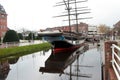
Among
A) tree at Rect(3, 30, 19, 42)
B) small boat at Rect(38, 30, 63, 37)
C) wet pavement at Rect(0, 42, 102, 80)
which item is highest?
small boat at Rect(38, 30, 63, 37)

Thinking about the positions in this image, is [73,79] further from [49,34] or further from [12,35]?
[12,35]

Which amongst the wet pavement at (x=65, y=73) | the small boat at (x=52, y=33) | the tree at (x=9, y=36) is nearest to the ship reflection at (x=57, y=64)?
the wet pavement at (x=65, y=73)

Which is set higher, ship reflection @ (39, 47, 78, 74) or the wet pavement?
the wet pavement

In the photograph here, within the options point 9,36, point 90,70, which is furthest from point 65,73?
point 9,36

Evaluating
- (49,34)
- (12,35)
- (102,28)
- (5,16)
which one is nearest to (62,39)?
(49,34)

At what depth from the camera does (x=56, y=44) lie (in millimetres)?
38094

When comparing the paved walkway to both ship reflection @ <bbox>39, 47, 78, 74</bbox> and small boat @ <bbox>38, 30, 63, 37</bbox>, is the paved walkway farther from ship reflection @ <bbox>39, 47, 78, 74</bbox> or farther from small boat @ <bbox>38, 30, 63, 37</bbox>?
small boat @ <bbox>38, 30, 63, 37</bbox>

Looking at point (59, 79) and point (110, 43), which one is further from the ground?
point (110, 43)

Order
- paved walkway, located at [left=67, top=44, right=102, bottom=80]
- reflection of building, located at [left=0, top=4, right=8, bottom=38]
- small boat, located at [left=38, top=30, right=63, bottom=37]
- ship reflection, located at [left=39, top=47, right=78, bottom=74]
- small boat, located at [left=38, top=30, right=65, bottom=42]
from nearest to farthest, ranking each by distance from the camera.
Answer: paved walkway, located at [left=67, top=44, right=102, bottom=80], ship reflection, located at [left=39, top=47, right=78, bottom=74], small boat, located at [left=38, top=30, right=63, bottom=37], small boat, located at [left=38, top=30, right=65, bottom=42], reflection of building, located at [left=0, top=4, right=8, bottom=38]

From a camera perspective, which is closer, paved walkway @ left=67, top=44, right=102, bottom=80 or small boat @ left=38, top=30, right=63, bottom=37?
paved walkway @ left=67, top=44, right=102, bottom=80

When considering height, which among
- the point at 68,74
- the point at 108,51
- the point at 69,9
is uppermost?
the point at 69,9

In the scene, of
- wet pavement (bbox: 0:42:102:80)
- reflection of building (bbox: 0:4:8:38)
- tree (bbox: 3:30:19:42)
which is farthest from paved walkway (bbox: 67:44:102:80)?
reflection of building (bbox: 0:4:8:38)

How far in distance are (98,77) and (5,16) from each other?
78214 mm

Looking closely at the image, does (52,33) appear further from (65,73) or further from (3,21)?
(3,21)
